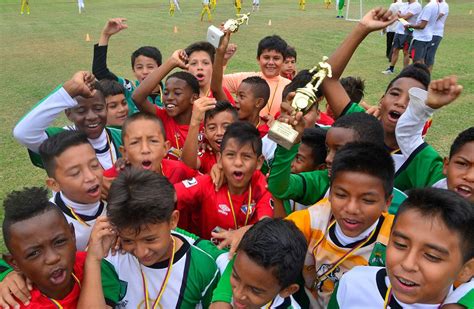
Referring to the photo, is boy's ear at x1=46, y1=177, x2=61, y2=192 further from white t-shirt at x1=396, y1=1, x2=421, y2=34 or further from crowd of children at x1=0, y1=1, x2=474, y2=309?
white t-shirt at x1=396, y1=1, x2=421, y2=34

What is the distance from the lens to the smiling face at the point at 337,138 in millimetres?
2742

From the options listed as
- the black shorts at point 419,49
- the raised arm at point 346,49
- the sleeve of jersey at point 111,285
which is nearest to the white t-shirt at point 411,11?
the black shorts at point 419,49

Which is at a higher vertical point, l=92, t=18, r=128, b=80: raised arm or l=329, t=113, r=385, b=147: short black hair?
l=92, t=18, r=128, b=80: raised arm

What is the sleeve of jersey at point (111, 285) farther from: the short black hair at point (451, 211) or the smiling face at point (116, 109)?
the smiling face at point (116, 109)

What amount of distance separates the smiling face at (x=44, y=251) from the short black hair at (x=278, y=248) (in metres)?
0.87

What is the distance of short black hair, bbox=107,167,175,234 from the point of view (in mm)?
2107

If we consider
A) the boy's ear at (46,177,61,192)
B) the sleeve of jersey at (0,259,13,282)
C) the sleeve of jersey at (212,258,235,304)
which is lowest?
the sleeve of jersey at (0,259,13,282)

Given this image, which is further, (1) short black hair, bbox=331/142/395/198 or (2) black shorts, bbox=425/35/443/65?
(2) black shorts, bbox=425/35/443/65

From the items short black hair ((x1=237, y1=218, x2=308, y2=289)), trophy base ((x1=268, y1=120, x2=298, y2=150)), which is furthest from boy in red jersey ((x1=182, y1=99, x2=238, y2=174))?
short black hair ((x1=237, y1=218, x2=308, y2=289))

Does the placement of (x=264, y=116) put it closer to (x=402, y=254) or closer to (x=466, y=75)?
(x=402, y=254)

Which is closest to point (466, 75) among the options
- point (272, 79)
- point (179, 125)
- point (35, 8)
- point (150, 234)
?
point (272, 79)

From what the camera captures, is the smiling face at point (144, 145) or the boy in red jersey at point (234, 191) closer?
the boy in red jersey at point (234, 191)

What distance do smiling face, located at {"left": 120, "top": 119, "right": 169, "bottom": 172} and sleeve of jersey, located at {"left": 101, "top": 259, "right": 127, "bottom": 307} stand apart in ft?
3.02

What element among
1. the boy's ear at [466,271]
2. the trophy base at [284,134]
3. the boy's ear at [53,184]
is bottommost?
the boy's ear at [53,184]
